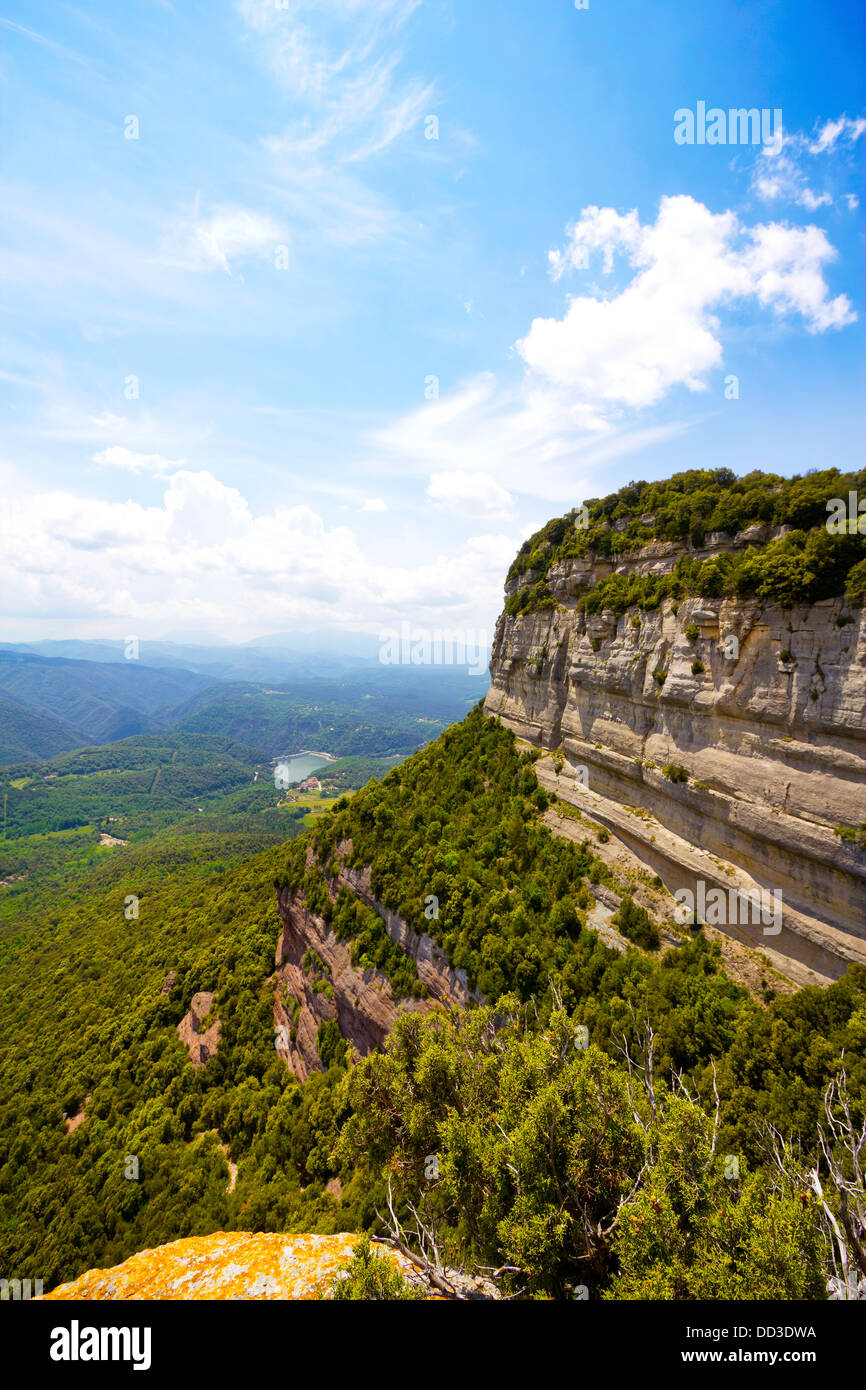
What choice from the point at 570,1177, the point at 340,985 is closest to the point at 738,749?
the point at 570,1177

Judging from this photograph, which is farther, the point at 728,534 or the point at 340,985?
the point at 340,985

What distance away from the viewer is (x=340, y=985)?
95.9 feet

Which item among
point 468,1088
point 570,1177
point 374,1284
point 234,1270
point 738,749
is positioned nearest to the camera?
point 374,1284

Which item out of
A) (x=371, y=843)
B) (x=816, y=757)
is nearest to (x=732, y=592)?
(x=816, y=757)

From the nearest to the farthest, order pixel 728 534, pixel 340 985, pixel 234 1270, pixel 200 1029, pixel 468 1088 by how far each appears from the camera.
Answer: pixel 234 1270, pixel 468 1088, pixel 728 534, pixel 340 985, pixel 200 1029

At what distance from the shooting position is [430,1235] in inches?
415

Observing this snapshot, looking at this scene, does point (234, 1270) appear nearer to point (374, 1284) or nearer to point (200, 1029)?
point (374, 1284)

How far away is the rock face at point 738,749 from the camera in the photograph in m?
15.3

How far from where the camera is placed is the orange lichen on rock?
10.1 meters

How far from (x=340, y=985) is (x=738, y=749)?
2671cm

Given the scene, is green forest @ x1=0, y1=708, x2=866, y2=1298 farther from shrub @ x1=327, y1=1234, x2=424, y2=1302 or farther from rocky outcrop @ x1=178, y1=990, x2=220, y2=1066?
shrub @ x1=327, y1=1234, x2=424, y2=1302

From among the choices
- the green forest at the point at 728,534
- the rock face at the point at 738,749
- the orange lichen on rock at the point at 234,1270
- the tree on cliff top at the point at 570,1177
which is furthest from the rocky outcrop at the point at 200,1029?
the green forest at the point at 728,534
